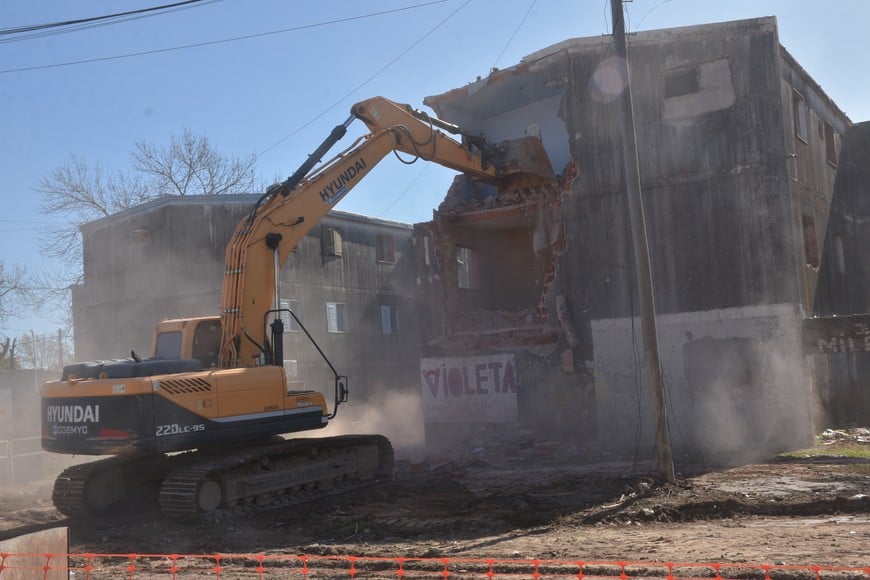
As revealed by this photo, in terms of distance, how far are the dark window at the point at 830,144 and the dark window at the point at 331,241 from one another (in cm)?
1656

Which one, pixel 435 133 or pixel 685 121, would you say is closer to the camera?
pixel 435 133

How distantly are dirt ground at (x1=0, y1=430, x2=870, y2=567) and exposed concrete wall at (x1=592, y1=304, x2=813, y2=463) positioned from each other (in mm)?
3171

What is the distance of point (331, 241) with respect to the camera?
31.4 m

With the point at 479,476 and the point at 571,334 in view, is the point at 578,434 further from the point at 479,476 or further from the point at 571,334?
the point at 479,476

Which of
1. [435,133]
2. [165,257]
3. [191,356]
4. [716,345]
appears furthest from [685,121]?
[165,257]

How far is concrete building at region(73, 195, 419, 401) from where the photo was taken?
27.7 m

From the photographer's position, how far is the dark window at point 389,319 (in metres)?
33.9

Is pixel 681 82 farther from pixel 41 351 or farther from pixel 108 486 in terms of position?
pixel 41 351

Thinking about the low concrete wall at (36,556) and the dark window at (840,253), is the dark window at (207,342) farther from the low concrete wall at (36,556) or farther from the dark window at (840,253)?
the dark window at (840,253)

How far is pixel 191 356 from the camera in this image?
43.3 ft

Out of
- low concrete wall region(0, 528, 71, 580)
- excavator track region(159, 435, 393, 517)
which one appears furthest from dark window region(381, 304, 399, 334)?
low concrete wall region(0, 528, 71, 580)

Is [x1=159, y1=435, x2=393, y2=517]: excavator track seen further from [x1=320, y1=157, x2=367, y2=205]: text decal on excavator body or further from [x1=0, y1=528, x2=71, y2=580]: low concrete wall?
[x1=0, y1=528, x2=71, y2=580]: low concrete wall

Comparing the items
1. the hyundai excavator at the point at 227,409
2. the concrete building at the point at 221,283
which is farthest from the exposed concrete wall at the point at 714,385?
the concrete building at the point at 221,283

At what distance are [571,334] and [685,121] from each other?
222 inches
